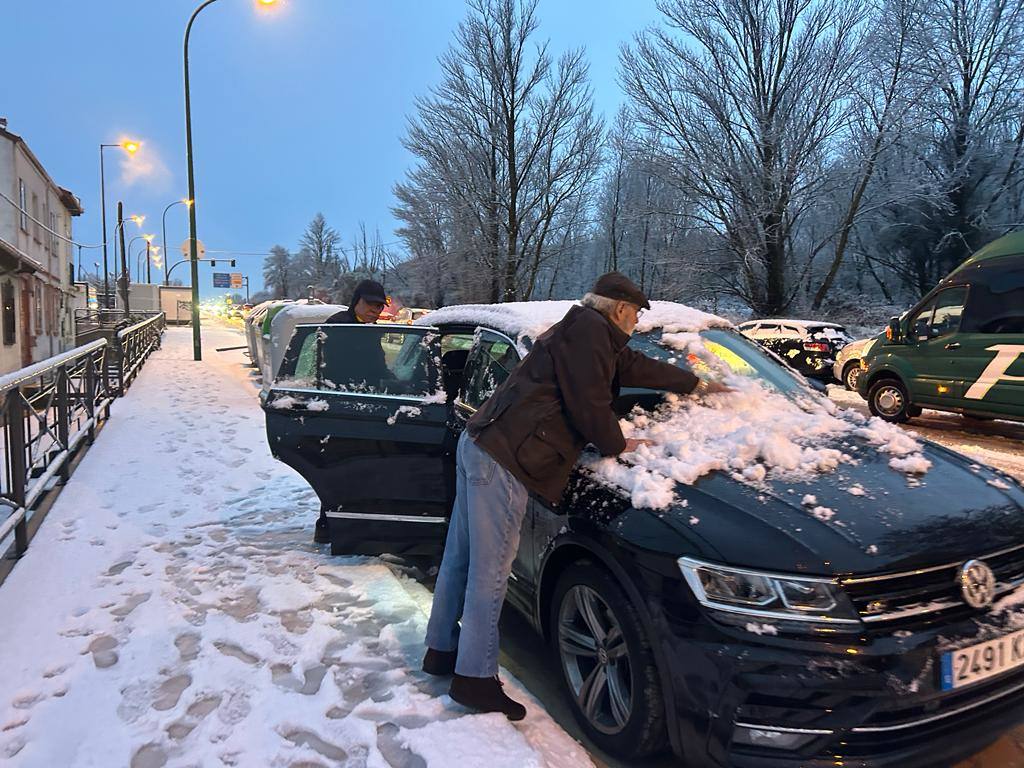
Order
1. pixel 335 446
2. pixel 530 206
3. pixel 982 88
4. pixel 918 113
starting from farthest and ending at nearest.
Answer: pixel 530 206 < pixel 982 88 < pixel 918 113 < pixel 335 446

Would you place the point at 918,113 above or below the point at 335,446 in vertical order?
above

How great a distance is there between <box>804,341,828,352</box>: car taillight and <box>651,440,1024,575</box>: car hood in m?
14.5

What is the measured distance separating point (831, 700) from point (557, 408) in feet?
4.23

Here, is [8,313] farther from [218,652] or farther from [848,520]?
[848,520]

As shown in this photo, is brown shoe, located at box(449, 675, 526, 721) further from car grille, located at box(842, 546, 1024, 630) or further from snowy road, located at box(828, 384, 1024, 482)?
snowy road, located at box(828, 384, 1024, 482)

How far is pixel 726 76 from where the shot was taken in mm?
23344

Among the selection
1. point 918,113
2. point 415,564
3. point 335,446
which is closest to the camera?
point 335,446

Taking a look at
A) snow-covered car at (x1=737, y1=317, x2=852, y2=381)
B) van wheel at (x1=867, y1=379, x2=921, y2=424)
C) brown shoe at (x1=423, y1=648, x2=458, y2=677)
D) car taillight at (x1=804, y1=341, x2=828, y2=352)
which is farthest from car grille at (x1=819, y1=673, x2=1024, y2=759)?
car taillight at (x1=804, y1=341, x2=828, y2=352)

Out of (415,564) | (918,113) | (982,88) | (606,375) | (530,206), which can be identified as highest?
(982,88)

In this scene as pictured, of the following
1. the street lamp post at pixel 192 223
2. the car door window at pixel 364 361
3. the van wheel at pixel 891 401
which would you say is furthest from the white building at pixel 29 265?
the van wheel at pixel 891 401

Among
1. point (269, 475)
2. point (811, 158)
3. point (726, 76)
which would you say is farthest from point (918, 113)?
point (269, 475)

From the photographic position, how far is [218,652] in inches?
123

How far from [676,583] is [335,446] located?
8.00ft

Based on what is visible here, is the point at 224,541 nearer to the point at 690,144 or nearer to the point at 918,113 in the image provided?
the point at 690,144
